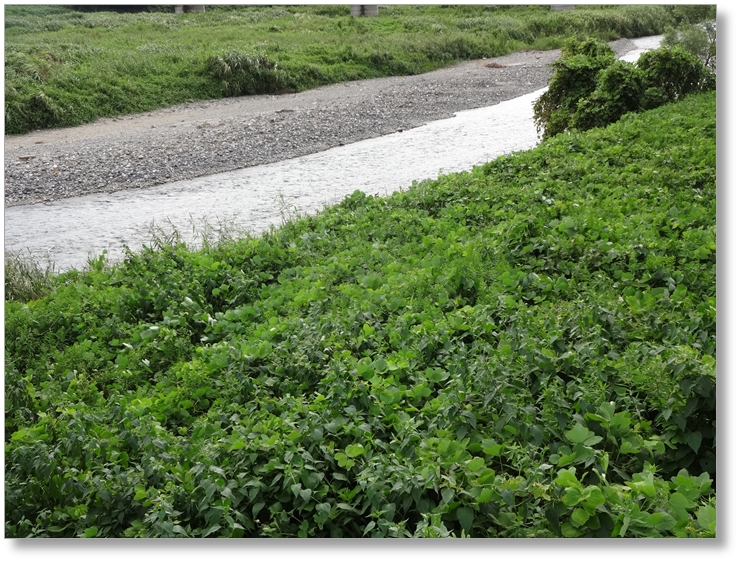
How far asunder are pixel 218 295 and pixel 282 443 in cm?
211

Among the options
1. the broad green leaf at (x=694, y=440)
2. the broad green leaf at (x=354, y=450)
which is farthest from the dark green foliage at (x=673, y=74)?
the broad green leaf at (x=354, y=450)

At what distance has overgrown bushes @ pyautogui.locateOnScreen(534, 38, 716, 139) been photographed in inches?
285

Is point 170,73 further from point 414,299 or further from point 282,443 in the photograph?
point 282,443

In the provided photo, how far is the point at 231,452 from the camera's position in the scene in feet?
8.38

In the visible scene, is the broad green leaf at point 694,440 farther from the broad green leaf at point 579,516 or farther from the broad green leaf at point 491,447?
the broad green leaf at point 491,447

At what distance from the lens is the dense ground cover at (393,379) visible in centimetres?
230

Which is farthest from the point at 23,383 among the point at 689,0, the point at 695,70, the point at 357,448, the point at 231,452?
the point at 695,70

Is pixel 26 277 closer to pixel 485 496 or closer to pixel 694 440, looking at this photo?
pixel 485 496

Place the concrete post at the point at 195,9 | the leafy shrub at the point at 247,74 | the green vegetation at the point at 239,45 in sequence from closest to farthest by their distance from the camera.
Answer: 1. the green vegetation at the point at 239,45
2. the concrete post at the point at 195,9
3. the leafy shrub at the point at 247,74

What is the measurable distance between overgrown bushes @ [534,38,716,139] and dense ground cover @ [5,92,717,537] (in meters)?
2.45

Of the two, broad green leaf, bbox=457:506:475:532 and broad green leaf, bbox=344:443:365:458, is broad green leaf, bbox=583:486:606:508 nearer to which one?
broad green leaf, bbox=457:506:475:532

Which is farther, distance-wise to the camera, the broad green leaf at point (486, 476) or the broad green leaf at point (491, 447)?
the broad green leaf at point (491, 447)

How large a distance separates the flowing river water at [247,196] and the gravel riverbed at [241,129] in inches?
Result: 4.5

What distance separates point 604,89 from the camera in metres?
7.88
